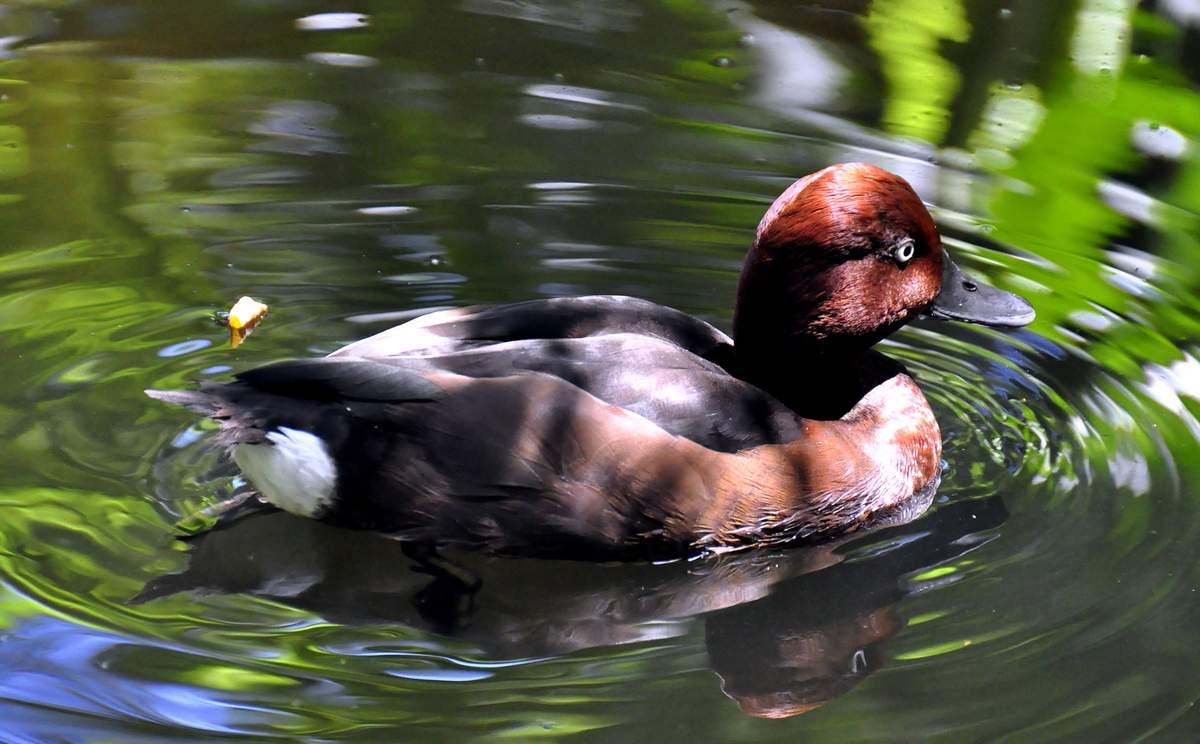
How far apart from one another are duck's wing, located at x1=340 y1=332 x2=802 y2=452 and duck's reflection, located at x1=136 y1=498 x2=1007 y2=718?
1.21ft

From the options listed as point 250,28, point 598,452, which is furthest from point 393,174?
point 598,452

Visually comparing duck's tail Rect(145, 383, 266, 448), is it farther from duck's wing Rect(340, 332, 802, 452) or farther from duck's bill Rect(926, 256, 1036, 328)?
duck's bill Rect(926, 256, 1036, 328)

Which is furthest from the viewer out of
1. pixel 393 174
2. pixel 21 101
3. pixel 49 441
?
pixel 21 101

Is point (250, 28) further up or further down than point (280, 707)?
further up

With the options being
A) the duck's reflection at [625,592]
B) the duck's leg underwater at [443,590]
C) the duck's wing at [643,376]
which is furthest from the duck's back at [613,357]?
the duck's leg underwater at [443,590]

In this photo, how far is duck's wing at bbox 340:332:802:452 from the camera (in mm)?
4191

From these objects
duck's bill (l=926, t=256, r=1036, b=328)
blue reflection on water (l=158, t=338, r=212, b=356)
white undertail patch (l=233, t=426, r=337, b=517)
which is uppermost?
duck's bill (l=926, t=256, r=1036, b=328)

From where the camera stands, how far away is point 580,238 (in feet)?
19.9

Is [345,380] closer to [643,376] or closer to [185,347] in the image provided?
[643,376]

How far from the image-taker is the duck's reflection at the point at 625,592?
386 cm

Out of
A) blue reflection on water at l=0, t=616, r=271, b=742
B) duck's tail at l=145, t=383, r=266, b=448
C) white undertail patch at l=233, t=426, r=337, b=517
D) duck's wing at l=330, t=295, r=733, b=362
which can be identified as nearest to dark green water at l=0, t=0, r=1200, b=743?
blue reflection on water at l=0, t=616, r=271, b=742

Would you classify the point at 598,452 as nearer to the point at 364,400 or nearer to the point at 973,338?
the point at 364,400

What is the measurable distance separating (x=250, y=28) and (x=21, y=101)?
120 centimetres

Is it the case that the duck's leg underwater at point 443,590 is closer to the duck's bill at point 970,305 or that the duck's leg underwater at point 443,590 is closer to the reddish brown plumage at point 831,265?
the reddish brown plumage at point 831,265
